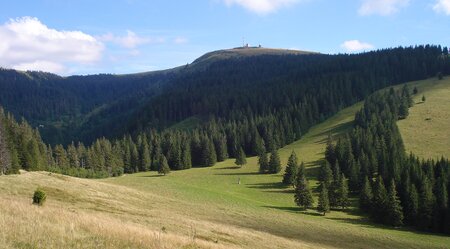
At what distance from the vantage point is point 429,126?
134125mm

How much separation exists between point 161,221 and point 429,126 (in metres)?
123

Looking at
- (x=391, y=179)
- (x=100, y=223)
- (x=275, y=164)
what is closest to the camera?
(x=100, y=223)

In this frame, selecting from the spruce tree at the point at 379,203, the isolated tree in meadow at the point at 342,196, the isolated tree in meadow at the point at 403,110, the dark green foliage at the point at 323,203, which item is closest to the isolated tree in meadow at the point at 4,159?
the dark green foliage at the point at 323,203

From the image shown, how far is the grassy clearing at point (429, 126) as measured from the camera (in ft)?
377

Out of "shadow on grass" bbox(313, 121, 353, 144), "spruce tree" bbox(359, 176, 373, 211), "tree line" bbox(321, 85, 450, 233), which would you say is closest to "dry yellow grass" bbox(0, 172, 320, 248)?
"tree line" bbox(321, 85, 450, 233)

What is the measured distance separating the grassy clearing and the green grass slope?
1849 inches

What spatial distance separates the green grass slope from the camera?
1769 cm

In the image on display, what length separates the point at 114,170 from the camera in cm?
12431

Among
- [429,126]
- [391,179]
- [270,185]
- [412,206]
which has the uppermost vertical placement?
[429,126]

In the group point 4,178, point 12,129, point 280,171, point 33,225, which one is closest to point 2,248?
point 33,225

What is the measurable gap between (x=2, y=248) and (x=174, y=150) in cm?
12309

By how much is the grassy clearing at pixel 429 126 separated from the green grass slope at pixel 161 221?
47.0 meters

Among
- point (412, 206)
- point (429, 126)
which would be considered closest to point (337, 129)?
point (429, 126)

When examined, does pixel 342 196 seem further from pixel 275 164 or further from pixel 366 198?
pixel 275 164
